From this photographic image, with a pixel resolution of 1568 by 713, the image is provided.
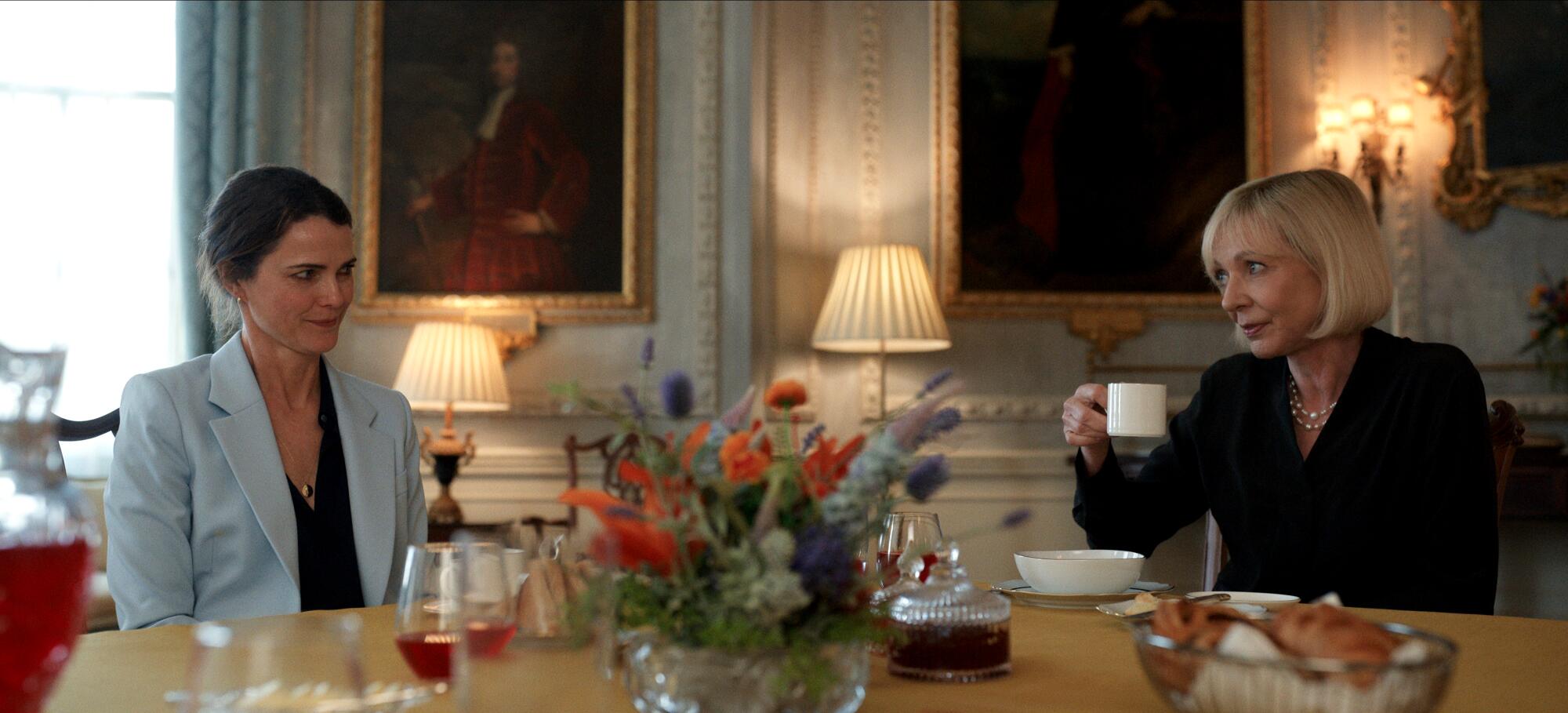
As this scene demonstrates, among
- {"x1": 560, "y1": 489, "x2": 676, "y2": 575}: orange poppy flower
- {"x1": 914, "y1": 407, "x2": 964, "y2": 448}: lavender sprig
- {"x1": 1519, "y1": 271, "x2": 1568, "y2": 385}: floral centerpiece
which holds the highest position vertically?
{"x1": 1519, "y1": 271, "x2": 1568, "y2": 385}: floral centerpiece

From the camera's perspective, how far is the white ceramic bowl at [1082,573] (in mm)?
1646

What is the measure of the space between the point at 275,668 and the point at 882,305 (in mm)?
3906

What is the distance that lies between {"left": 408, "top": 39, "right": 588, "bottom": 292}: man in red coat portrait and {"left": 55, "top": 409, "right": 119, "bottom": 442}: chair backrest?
253cm

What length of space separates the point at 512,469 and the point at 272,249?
9.48ft

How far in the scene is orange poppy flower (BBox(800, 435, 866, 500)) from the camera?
957mm

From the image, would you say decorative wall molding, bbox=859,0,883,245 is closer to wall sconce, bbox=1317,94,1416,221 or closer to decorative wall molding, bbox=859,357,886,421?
decorative wall molding, bbox=859,357,886,421

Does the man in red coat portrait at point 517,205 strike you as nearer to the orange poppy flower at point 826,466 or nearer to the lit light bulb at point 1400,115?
the lit light bulb at point 1400,115

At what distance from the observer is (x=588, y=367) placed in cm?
508

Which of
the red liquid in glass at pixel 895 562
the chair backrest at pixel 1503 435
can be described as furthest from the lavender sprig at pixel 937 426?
the chair backrest at pixel 1503 435

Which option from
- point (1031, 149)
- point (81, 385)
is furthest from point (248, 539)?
point (1031, 149)

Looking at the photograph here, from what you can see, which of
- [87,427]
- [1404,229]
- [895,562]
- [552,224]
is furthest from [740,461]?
[1404,229]

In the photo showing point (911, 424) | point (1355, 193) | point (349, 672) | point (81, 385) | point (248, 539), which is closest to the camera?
point (349, 672)

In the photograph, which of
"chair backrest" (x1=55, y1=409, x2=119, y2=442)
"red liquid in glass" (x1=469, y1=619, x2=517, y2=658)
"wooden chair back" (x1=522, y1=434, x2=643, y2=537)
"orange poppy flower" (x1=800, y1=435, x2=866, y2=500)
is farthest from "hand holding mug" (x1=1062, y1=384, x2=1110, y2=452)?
"wooden chair back" (x1=522, y1=434, x2=643, y2=537)

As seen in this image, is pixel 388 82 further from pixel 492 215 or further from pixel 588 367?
pixel 588 367
